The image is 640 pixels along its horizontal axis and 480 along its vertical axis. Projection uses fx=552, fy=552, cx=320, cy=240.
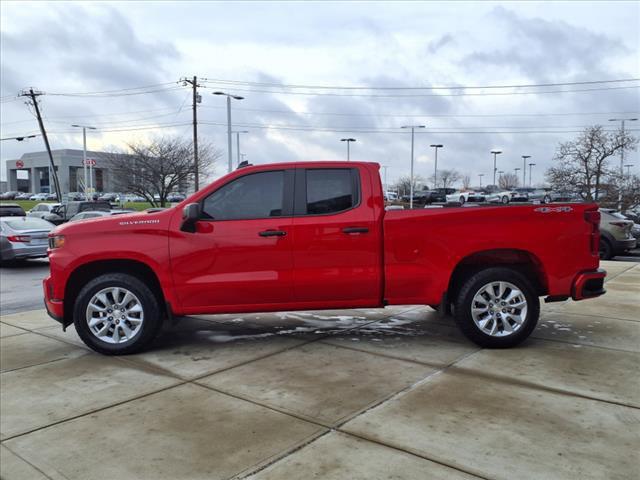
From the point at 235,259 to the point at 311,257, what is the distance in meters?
0.76

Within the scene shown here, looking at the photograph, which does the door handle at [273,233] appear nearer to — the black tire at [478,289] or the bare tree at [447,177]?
the black tire at [478,289]

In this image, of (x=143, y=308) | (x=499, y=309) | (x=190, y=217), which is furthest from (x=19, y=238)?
(x=499, y=309)

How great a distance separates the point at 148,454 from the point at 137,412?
2.39ft

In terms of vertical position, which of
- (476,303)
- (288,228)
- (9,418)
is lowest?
(9,418)

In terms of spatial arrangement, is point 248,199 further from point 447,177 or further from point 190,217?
point 447,177

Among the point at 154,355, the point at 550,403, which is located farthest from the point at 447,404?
the point at 154,355

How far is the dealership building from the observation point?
98250mm

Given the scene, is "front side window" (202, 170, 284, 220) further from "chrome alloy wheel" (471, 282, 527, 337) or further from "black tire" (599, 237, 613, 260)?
"black tire" (599, 237, 613, 260)

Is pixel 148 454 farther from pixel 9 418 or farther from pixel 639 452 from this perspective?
pixel 639 452

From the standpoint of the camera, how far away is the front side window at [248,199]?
5.66 meters

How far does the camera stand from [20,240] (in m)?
14.8

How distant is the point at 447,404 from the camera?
4.16 m

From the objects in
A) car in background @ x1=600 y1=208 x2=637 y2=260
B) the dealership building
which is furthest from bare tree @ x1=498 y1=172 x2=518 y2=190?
car in background @ x1=600 y1=208 x2=637 y2=260

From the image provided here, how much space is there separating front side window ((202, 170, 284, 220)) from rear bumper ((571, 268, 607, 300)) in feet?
10.2
